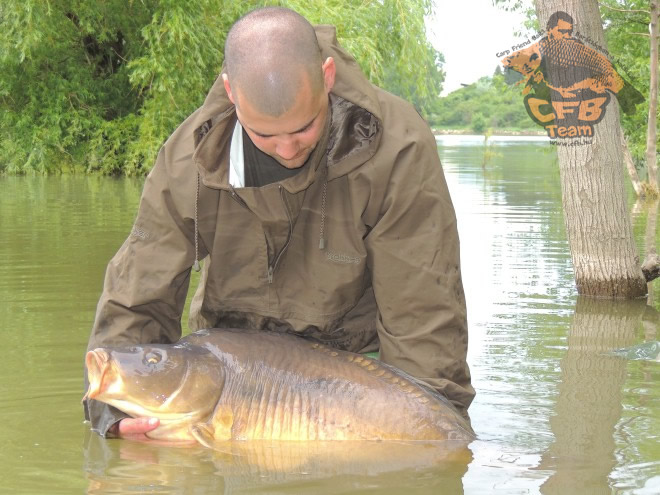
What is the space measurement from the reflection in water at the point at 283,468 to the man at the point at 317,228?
0.15 metres

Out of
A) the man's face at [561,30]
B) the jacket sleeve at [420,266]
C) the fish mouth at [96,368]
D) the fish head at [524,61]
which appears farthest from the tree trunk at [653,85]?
the fish mouth at [96,368]

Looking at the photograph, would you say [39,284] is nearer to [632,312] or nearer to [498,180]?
[632,312]

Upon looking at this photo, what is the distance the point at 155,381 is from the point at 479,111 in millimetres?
107912

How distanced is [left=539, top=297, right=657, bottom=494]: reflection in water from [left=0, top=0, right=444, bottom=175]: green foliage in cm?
1142

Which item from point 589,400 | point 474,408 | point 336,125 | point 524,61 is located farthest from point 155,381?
point 524,61

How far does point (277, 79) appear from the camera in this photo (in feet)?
10.7

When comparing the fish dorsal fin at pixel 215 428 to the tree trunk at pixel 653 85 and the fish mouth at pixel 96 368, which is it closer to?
the fish mouth at pixel 96 368

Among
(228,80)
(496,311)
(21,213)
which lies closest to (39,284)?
(496,311)

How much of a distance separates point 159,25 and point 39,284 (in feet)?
38.4

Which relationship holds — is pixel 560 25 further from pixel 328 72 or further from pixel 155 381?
pixel 155 381

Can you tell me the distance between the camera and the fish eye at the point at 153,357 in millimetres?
3588

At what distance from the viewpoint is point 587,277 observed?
7.85 m

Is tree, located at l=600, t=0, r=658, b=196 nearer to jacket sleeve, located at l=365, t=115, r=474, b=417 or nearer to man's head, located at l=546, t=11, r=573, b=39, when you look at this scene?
man's head, located at l=546, t=11, r=573, b=39

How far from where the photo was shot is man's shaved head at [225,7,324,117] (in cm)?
327
